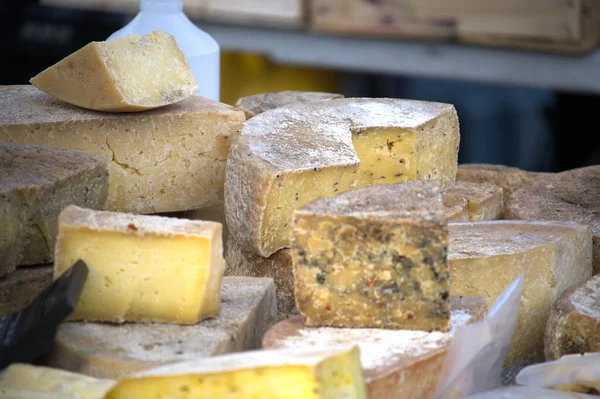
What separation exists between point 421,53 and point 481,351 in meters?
1.97

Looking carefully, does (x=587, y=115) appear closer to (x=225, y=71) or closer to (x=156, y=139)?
(x=225, y=71)

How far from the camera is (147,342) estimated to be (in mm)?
1256

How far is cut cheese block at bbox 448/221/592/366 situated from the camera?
1.51 meters

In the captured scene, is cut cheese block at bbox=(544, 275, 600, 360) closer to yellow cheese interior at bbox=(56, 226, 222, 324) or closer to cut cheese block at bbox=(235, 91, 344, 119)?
yellow cheese interior at bbox=(56, 226, 222, 324)

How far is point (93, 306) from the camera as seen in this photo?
1321 mm

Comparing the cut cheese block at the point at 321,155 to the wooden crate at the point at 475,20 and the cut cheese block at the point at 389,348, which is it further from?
the wooden crate at the point at 475,20

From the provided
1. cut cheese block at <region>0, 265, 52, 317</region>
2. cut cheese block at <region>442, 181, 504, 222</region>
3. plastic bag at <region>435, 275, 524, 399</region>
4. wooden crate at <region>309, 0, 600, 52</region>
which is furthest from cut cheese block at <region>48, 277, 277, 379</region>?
wooden crate at <region>309, 0, 600, 52</region>

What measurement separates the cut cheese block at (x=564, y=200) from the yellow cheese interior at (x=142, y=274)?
2.60ft

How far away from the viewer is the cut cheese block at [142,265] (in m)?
1.29

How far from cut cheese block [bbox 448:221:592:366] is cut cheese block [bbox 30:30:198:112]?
0.65 m

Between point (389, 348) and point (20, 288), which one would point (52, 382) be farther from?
point (389, 348)

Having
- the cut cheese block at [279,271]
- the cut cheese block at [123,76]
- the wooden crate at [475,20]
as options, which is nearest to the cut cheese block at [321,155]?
the cut cheese block at [279,271]

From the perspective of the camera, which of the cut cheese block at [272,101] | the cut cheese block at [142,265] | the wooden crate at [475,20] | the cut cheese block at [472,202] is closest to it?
the cut cheese block at [142,265]

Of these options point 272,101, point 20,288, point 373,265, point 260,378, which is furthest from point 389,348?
point 272,101
